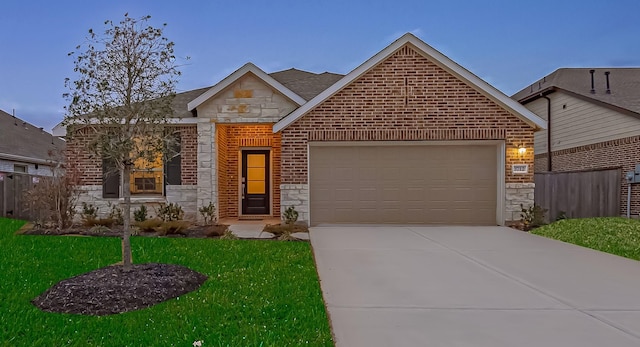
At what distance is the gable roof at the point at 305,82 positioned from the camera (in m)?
12.9

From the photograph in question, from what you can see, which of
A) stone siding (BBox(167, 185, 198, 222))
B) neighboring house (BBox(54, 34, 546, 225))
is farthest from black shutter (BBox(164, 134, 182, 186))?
stone siding (BBox(167, 185, 198, 222))

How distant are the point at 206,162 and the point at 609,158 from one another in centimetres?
1273

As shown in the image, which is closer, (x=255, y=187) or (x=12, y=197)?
(x=12, y=197)

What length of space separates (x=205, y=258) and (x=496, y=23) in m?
39.3

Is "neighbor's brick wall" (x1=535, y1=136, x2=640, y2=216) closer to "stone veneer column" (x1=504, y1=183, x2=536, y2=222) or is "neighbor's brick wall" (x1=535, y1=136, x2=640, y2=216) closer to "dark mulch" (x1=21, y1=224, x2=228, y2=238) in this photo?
Result: "stone veneer column" (x1=504, y1=183, x2=536, y2=222)

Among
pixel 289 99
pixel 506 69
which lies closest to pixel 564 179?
pixel 289 99

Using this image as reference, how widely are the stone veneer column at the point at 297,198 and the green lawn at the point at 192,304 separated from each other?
10.9 feet

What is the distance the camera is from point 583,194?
1183cm

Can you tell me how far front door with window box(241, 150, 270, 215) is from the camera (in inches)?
475

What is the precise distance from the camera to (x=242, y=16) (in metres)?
24.3

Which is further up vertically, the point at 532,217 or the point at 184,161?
the point at 184,161

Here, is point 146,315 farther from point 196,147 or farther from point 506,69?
point 506,69

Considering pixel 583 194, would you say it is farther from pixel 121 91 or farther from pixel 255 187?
pixel 121 91

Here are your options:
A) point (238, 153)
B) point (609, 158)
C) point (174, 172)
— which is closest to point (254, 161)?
point (238, 153)
